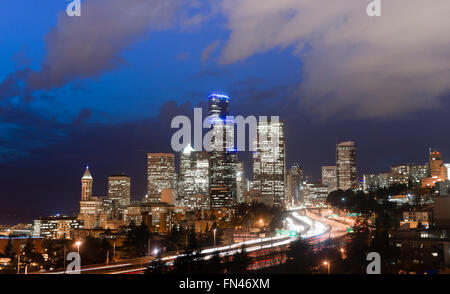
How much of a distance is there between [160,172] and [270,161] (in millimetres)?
47071

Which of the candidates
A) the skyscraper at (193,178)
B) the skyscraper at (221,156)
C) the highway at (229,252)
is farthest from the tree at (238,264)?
the skyscraper at (193,178)

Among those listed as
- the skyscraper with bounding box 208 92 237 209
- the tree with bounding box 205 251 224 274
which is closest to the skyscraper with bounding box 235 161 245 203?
the skyscraper with bounding box 208 92 237 209

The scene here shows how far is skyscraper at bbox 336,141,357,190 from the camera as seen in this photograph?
187625mm

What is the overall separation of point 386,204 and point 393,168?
90048 millimetres

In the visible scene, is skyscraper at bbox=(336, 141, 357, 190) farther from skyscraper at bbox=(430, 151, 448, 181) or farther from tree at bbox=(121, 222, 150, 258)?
tree at bbox=(121, 222, 150, 258)

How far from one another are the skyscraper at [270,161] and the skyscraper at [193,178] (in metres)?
21.0

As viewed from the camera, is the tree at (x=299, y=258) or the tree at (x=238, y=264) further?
the tree at (x=299, y=258)

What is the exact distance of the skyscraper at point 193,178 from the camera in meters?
157

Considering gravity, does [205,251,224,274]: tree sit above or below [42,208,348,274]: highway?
above

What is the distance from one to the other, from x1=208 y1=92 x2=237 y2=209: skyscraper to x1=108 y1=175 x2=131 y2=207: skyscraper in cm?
4326

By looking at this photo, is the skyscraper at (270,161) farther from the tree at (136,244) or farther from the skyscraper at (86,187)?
the tree at (136,244)

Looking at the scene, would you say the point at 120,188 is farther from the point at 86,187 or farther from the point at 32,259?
the point at 32,259

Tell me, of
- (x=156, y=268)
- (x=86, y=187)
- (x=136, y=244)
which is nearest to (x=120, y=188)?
(x=86, y=187)
